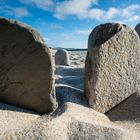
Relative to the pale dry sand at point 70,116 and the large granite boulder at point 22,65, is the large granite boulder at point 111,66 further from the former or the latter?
the large granite boulder at point 22,65

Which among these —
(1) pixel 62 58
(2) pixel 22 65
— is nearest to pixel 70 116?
(2) pixel 22 65

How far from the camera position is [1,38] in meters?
2.55

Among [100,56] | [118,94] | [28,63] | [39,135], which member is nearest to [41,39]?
[28,63]

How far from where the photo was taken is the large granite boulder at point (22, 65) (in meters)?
2.55

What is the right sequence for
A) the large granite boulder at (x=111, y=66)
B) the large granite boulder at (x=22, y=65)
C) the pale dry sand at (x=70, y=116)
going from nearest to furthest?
the pale dry sand at (x=70, y=116) < the large granite boulder at (x=22, y=65) < the large granite boulder at (x=111, y=66)

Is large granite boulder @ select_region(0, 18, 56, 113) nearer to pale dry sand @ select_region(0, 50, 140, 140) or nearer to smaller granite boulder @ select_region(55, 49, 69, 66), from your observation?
pale dry sand @ select_region(0, 50, 140, 140)

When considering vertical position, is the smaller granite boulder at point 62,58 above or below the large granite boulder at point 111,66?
below

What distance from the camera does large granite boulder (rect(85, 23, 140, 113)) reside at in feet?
9.57

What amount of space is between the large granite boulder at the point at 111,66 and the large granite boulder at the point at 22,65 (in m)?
0.54

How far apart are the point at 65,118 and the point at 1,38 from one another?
95 centimetres

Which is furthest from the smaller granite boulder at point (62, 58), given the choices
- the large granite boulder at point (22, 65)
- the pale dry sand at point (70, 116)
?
the large granite boulder at point (22, 65)

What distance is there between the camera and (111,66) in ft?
9.87

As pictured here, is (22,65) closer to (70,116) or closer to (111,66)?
(70,116)

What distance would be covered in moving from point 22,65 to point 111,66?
3.29ft
